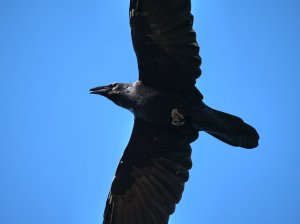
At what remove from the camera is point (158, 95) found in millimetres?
8125

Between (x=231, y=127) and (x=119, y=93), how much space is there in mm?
2121

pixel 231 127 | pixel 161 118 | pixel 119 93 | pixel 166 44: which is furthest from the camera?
pixel 119 93

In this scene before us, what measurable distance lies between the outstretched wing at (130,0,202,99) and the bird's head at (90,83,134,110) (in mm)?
352

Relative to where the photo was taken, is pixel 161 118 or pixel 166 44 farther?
pixel 161 118

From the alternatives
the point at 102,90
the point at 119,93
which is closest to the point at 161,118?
→ the point at 119,93

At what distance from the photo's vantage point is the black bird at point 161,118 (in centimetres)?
761

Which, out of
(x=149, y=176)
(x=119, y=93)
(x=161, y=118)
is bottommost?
(x=149, y=176)

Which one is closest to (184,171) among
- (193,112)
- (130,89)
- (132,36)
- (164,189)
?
(164,189)

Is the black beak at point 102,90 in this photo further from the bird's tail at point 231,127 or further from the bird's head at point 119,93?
the bird's tail at point 231,127

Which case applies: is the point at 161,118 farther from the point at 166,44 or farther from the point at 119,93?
the point at 166,44

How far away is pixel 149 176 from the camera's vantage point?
8.88 metres

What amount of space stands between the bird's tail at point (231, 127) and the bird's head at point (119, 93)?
1.36 m

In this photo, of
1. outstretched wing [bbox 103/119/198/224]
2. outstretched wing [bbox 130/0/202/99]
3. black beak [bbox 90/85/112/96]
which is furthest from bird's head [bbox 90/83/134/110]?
outstretched wing [bbox 103/119/198/224]

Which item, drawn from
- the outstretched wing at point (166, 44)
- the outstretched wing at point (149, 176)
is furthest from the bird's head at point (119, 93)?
the outstretched wing at point (149, 176)
